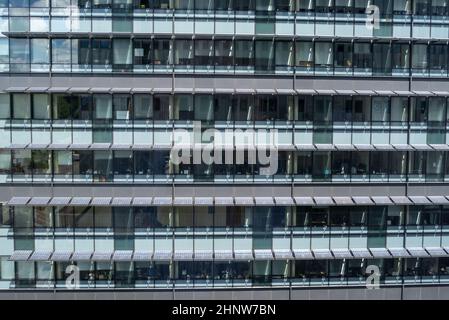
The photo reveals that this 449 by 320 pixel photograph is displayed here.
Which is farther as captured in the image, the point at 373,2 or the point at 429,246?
the point at 429,246

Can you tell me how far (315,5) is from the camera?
22750 millimetres

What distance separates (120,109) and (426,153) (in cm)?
1352

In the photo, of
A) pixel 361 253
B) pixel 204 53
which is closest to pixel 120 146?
Result: pixel 204 53

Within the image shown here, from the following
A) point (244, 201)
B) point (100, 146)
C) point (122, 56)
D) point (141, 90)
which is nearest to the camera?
point (141, 90)

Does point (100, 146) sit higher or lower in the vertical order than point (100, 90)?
lower

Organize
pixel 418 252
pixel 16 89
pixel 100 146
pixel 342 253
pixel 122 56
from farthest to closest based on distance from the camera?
1. pixel 418 252
2. pixel 342 253
3. pixel 122 56
4. pixel 100 146
5. pixel 16 89

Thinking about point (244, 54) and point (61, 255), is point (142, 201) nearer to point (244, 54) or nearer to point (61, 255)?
point (61, 255)

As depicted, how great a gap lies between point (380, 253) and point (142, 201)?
1068cm

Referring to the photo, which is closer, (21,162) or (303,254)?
(21,162)

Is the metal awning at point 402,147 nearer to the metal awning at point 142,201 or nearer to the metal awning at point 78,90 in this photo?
the metal awning at point 142,201

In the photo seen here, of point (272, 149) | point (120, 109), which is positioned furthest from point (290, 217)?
point (120, 109)

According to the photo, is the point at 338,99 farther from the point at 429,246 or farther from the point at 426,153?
the point at 429,246

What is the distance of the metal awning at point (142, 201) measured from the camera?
22.8 metres

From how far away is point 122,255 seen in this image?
2317 centimetres
